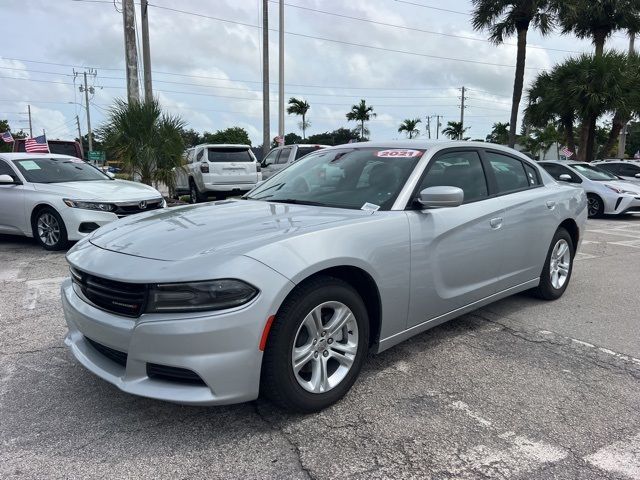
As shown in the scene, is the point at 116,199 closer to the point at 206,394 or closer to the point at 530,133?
the point at 206,394

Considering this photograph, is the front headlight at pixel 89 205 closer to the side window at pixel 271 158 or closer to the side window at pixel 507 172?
the side window at pixel 507 172

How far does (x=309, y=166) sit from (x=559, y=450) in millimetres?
2738

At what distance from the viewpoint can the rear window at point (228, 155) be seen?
14.0 m

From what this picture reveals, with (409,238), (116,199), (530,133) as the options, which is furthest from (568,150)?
A: (530,133)

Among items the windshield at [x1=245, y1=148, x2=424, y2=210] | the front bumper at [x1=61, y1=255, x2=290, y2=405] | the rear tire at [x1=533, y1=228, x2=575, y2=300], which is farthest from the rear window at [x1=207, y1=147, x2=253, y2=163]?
the front bumper at [x1=61, y1=255, x2=290, y2=405]

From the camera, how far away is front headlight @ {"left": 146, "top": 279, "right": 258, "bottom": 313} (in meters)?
2.51

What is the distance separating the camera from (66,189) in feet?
24.8

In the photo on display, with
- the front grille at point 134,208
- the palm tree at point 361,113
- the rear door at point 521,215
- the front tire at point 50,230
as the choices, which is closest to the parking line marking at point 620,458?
the rear door at point 521,215

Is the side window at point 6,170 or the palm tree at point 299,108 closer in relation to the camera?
the side window at point 6,170

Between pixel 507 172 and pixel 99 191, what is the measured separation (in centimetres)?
576

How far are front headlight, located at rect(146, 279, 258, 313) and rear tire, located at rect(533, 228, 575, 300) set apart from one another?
341 centimetres

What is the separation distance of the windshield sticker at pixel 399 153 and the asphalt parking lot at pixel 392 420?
4.69 ft

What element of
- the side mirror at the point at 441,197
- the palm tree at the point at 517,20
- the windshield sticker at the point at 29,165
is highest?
the palm tree at the point at 517,20

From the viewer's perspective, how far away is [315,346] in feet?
9.36
